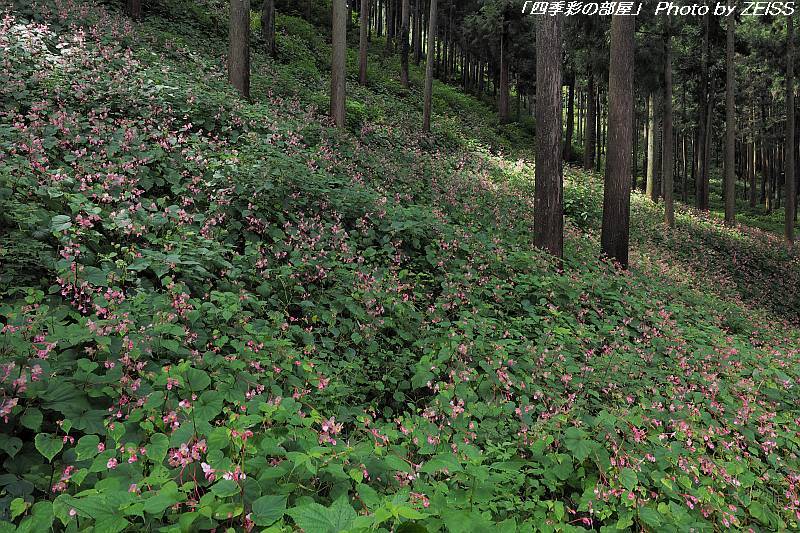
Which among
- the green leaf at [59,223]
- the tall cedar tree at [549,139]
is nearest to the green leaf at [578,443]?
the green leaf at [59,223]

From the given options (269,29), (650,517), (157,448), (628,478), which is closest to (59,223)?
(157,448)

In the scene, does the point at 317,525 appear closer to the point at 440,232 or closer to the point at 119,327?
the point at 119,327

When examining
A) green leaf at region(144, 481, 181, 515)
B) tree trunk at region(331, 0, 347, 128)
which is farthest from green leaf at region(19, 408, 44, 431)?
tree trunk at region(331, 0, 347, 128)

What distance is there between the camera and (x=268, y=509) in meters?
2.00

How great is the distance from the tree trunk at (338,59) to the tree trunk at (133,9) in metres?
7.84

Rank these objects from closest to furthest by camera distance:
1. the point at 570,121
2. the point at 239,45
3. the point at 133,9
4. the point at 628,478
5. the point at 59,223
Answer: the point at 628,478 < the point at 59,223 < the point at 239,45 < the point at 133,9 < the point at 570,121

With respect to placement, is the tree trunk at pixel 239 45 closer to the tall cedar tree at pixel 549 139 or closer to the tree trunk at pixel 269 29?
the tall cedar tree at pixel 549 139

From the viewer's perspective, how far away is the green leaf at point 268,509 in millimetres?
1935

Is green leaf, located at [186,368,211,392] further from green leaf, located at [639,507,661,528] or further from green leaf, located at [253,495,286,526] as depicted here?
green leaf, located at [639,507,661,528]

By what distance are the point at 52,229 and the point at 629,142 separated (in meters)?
10.5

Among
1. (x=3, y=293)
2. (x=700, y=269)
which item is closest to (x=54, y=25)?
(x=3, y=293)

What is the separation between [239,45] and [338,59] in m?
2.52

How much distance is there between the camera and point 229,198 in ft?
19.5

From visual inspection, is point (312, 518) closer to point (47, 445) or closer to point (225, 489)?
point (225, 489)
